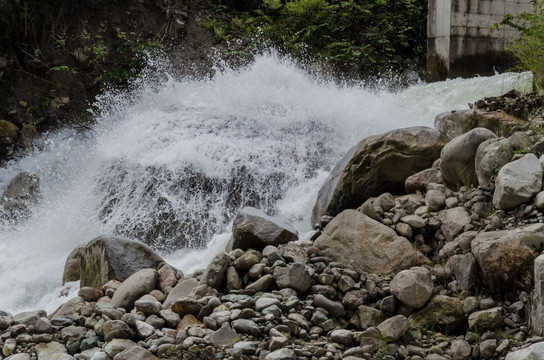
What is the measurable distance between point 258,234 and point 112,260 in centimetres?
124

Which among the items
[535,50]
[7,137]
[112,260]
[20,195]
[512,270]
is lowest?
[20,195]

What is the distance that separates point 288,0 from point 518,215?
10.5m

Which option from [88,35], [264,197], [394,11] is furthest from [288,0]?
[264,197]

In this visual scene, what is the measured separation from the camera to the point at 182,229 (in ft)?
22.5

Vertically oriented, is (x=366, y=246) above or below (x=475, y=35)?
below

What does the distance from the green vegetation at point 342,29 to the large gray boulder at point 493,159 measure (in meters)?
8.27

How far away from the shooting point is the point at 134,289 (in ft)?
14.4

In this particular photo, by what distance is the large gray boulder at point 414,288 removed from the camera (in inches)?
148

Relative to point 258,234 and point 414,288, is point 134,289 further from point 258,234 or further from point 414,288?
point 414,288

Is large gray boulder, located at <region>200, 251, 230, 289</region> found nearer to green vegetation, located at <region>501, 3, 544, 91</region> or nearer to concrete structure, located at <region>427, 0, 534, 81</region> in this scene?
green vegetation, located at <region>501, 3, 544, 91</region>

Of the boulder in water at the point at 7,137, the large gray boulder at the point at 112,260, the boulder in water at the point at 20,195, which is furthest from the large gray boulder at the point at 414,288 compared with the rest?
the boulder in water at the point at 7,137

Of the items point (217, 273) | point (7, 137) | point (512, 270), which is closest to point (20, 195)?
point (7, 137)

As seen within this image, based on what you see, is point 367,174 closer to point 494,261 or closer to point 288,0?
point 494,261

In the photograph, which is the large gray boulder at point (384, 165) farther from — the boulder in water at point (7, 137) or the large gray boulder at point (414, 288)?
the boulder in water at point (7, 137)
